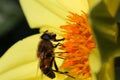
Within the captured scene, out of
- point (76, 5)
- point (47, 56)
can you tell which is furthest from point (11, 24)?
point (47, 56)

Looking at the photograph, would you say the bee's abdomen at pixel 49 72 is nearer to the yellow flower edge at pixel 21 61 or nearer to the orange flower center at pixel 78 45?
the orange flower center at pixel 78 45

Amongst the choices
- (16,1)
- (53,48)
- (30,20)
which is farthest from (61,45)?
(16,1)

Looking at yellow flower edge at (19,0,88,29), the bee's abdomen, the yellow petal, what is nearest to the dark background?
yellow flower edge at (19,0,88,29)

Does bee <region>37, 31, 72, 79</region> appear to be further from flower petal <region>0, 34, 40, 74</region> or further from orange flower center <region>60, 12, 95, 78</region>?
flower petal <region>0, 34, 40, 74</region>

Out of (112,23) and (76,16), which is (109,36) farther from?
(76,16)

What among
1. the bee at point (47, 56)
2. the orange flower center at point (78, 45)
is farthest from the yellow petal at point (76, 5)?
the bee at point (47, 56)
